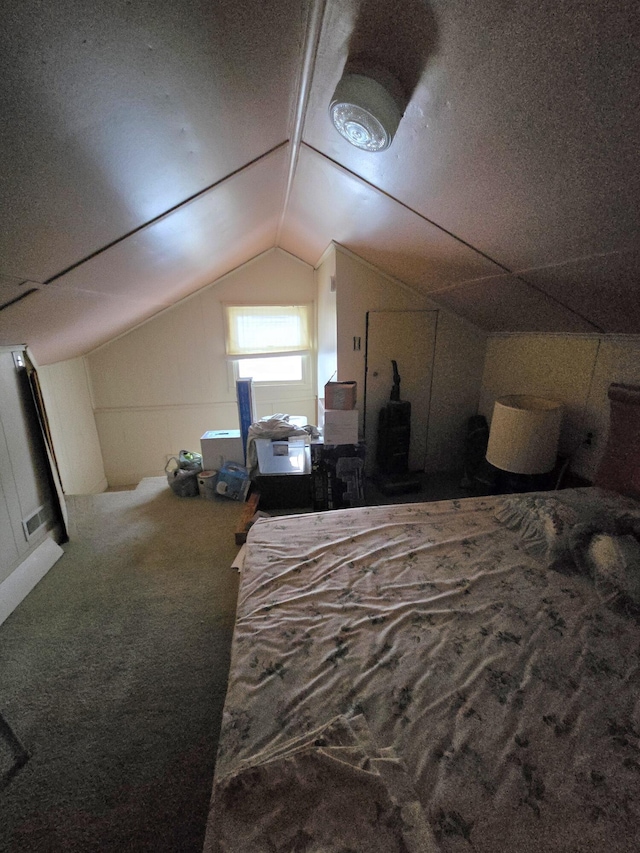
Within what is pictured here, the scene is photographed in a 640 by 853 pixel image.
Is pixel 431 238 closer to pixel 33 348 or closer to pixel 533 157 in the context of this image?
pixel 533 157

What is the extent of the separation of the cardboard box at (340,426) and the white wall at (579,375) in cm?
141

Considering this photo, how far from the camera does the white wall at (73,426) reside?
301 centimetres

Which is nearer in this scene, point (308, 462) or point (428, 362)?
point (308, 462)

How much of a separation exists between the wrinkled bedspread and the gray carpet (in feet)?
1.60

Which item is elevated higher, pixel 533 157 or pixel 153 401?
pixel 533 157

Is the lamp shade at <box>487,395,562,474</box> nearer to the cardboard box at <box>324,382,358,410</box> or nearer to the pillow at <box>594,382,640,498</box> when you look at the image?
the pillow at <box>594,382,640,498</box>

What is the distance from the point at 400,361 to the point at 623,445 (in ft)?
5.71

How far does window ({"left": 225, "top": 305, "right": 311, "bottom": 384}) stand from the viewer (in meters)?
3.95

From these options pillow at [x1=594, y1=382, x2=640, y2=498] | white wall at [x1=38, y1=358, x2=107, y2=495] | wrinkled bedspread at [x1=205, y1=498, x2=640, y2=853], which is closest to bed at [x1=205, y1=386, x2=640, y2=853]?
wrinkled bedspread at [x1=205, y1=498, x2=640, y2=853]

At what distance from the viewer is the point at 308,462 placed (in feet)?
9.09

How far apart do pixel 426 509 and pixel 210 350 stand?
315 centimetres

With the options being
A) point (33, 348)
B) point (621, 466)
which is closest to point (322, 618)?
point (621, 466)

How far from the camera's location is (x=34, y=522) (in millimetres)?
2104

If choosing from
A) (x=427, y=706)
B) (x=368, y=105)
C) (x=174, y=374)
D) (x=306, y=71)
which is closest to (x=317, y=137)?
(x=306, y=71)
